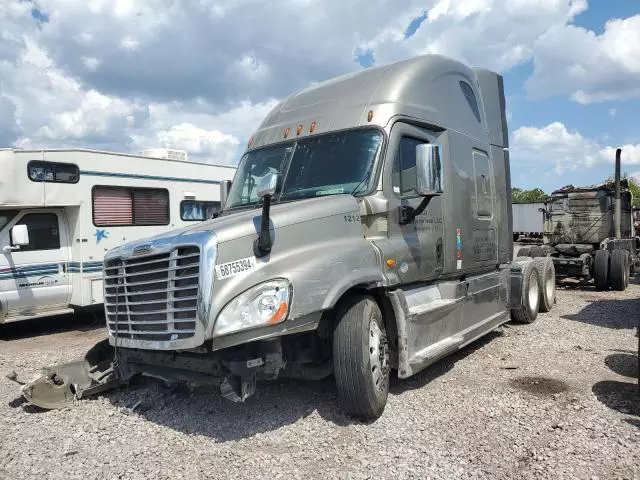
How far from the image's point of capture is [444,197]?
242 inches

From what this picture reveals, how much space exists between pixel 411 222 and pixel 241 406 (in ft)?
8.07

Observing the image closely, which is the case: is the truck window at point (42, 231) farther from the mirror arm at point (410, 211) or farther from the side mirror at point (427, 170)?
the side mirror at point (427, 170)

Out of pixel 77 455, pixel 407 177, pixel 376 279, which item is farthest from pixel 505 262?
pixel 77 455

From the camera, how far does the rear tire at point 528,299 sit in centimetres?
878

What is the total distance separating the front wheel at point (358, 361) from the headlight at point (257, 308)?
0.74 meters

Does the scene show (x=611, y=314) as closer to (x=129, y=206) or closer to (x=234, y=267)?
(x=234, y=267)

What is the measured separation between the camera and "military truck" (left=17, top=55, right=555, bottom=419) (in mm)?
4137

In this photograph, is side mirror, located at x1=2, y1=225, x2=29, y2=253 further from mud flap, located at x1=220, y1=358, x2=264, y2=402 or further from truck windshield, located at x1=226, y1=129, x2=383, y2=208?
mud flap, located at x1=220, y1=358, x2=264, y2=402

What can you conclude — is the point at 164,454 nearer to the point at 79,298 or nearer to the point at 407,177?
the point at 407,177

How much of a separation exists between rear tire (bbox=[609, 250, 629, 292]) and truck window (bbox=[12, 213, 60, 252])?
12111 mm

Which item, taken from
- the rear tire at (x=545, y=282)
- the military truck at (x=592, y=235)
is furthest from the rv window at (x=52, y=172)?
the military truck at (x=592, y=235)

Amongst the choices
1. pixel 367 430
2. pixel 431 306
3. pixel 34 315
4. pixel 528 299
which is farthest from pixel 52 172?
pixel 528 299

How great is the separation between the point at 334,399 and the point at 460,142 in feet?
11.4

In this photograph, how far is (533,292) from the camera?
9.34 metres
